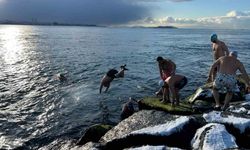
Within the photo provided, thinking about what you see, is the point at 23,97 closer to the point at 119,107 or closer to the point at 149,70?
the point at 119,107

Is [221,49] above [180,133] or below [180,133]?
above

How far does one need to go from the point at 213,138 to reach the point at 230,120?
5.19ft

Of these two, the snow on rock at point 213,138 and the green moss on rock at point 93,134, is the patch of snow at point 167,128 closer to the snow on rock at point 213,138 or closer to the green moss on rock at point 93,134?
the snow on rock at point 213,138

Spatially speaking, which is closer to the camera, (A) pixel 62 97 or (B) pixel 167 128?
(B) pixel 167 128

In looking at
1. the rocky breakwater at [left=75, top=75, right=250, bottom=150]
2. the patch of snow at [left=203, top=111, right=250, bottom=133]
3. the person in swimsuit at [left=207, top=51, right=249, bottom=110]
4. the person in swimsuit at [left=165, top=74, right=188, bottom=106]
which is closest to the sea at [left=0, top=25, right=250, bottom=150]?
the rocky breakwater at [left=75, top=75, right=250, bottom=150]

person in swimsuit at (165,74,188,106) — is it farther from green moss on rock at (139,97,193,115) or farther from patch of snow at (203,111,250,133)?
patch of snow at (203,111,250,133)

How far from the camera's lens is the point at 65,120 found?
611 inches

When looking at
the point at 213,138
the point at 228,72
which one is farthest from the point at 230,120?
the point at 228,72

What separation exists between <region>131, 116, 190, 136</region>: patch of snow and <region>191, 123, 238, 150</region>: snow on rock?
55 centimetres

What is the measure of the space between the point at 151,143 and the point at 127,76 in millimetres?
16352

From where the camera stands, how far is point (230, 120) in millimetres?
10664

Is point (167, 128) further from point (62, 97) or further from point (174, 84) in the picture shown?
point (62, 97)

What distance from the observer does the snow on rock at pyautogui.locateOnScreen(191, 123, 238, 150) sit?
9.09 metres

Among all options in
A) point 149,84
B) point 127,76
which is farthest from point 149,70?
point 149,84
